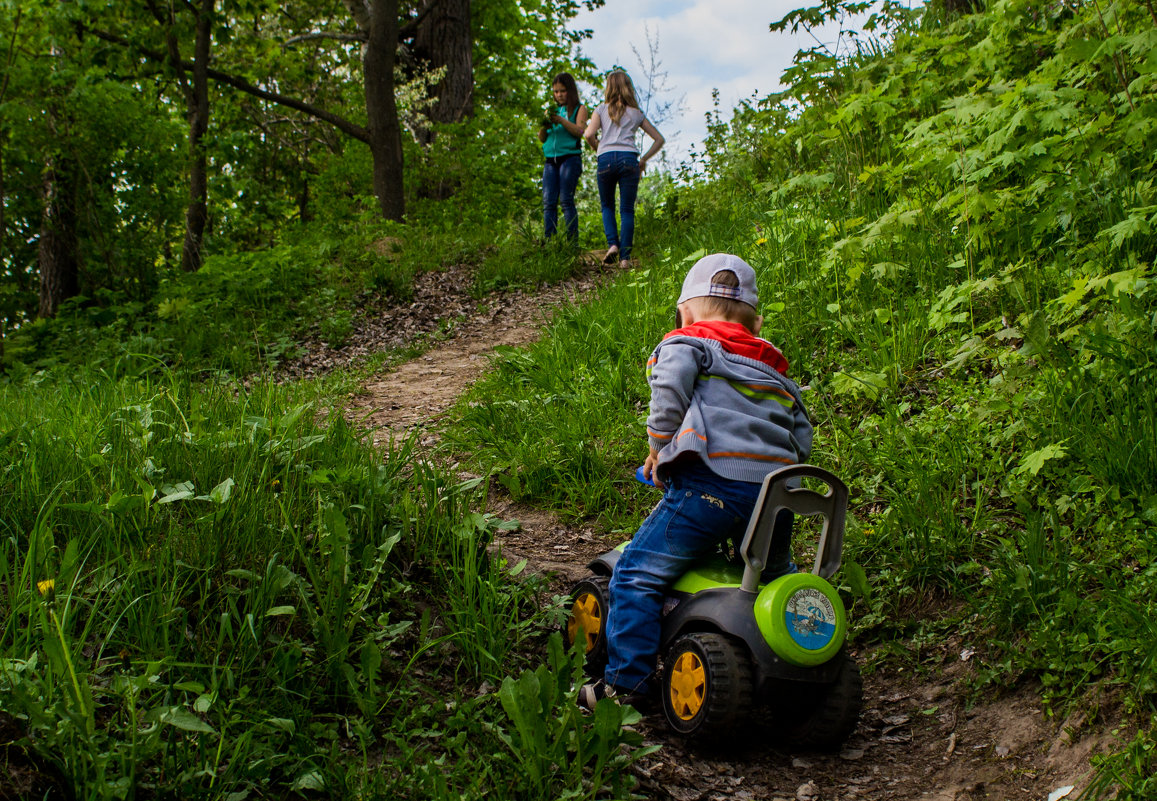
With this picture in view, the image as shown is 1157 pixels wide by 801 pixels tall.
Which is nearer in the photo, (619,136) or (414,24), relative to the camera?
(619,136)

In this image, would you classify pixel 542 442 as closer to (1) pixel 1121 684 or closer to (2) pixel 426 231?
(1) pixel 1121 684

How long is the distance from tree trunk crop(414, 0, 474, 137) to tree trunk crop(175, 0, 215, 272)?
4.73 meters

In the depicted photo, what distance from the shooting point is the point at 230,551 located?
2.53 meters

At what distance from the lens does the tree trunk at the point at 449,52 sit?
14.5 m

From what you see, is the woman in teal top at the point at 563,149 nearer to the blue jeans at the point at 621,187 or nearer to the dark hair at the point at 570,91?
the dark hair at the point at 570,91

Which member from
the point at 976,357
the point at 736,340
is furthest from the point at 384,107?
the point at 736,340

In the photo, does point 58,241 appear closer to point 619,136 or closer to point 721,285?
point 619,136

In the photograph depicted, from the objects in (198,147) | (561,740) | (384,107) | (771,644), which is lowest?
(561,740)

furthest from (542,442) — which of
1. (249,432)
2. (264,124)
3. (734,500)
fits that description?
(264,124)

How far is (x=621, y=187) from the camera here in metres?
9.46

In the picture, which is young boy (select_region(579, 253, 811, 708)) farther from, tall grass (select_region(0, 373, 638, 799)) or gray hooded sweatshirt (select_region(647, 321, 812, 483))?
tall grass (select_region(0, 373, 638, 799))

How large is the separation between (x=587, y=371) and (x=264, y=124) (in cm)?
1438

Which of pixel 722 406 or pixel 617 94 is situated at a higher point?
pixel 617 94

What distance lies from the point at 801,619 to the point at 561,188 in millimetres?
8784
